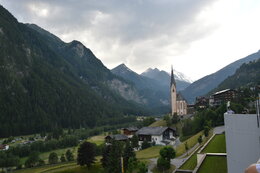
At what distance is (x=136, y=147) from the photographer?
60.2 meters

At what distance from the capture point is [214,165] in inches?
946

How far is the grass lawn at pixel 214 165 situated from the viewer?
2291cm

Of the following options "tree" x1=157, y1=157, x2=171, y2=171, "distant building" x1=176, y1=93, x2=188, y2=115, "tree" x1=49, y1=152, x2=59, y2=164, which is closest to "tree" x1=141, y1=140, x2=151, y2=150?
"tree" x1=49, y1=152, x2=59, y2=164

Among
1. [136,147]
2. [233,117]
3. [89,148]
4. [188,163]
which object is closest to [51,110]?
[136,147]

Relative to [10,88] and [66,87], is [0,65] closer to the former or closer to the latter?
[10,88]

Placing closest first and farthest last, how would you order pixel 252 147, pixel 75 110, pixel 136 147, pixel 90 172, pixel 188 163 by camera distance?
pixel 252 147 < pixel 188 163 < pixel 90 172 < pixel 136 147 < pixel 75 110

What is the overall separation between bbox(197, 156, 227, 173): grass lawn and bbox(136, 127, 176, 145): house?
36365 millimetres

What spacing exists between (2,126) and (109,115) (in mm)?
90022

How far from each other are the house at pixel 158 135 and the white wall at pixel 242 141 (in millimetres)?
50147

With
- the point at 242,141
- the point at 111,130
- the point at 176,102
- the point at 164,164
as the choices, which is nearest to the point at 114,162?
the point at 164,164

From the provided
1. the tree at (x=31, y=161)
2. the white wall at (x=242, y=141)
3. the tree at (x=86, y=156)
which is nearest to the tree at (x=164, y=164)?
the tree at (x=86, y=156)

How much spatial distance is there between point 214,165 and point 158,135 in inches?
1599

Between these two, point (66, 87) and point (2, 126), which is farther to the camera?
point (66, 87)

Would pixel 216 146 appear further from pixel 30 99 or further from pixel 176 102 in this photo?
pixel 30 99
